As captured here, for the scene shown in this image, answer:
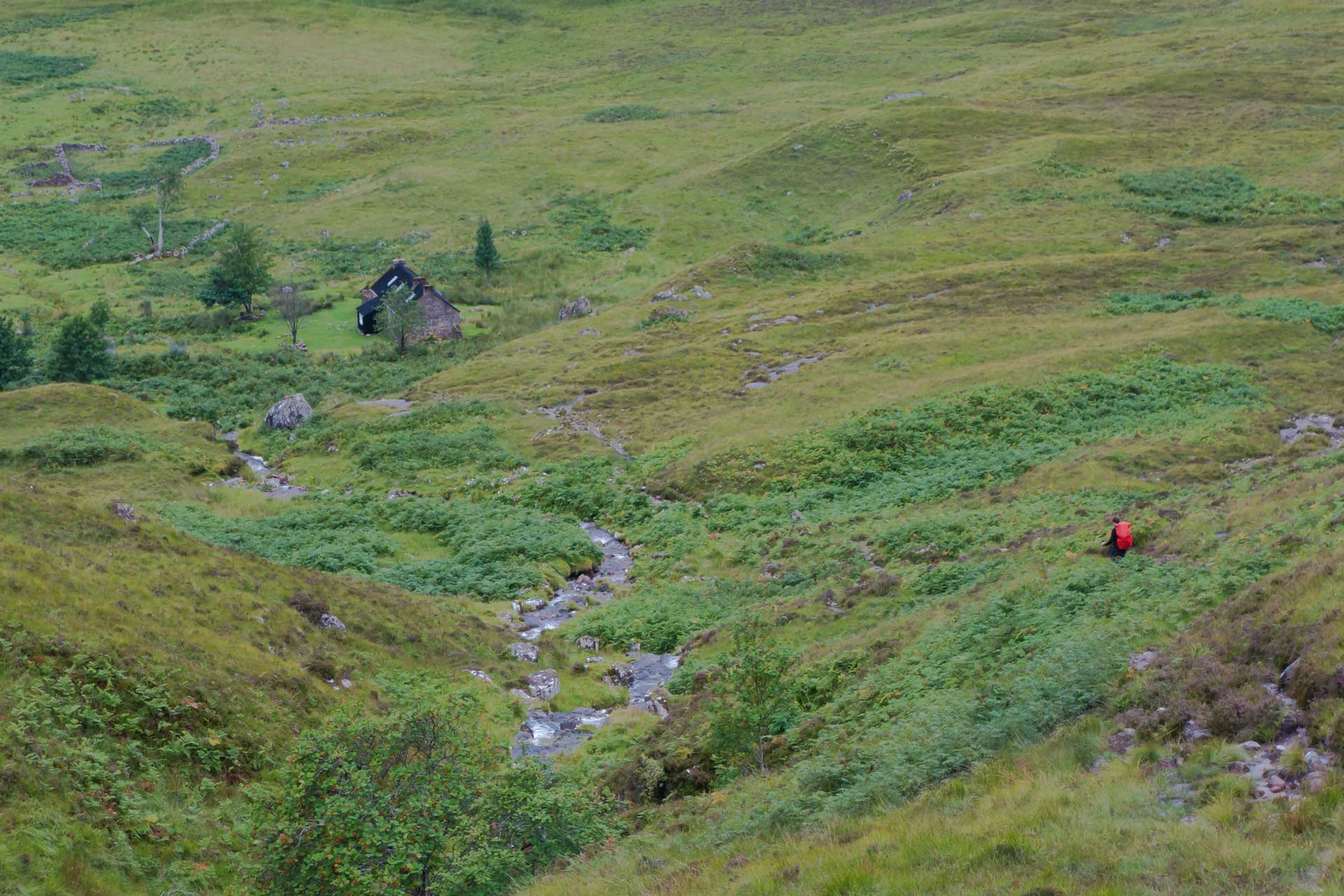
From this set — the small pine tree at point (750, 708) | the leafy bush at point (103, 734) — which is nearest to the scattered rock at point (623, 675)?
the small pine tree at point (750, 708)

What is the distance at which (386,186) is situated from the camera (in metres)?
119

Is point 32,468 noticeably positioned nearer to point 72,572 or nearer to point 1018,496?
point 72,572

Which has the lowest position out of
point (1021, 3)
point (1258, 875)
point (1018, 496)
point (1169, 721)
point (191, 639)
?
point (1018, 496)

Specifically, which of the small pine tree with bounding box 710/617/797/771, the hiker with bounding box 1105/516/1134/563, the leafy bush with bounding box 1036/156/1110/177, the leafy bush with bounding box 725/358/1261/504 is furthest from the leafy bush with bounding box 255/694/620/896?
the leafy bush with bounding box 1036/156/1110/177

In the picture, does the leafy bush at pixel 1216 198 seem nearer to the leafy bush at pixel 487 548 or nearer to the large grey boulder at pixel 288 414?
the leafy bush at pixel 487 548

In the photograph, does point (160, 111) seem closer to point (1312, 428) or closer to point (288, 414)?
point (288, 414)

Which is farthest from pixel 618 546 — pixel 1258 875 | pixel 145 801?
pixel 1258 875

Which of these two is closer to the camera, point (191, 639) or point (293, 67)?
point (191, 639)

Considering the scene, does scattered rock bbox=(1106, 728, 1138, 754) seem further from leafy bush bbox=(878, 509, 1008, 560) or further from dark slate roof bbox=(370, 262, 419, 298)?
dark slate roof bbox=(370, 262, 419, 298)

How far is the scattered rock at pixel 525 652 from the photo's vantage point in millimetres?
30547

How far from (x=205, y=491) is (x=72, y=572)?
26.3m

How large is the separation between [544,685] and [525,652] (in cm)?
218

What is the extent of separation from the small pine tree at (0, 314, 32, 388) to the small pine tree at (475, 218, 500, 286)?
3725 cm

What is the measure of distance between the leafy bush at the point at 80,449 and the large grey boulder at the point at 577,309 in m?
35.3
